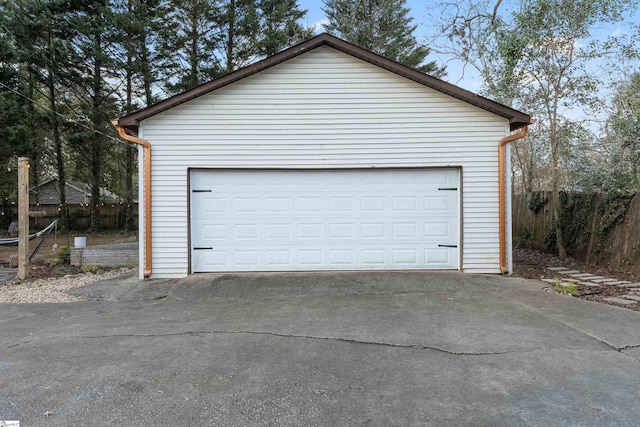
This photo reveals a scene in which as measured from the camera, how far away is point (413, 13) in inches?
733

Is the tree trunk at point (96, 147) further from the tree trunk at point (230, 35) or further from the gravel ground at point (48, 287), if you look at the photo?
the gravel ground at point (48, 287)

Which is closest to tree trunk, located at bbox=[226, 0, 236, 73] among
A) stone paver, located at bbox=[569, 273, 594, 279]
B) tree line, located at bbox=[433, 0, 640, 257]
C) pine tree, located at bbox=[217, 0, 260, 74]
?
pine tree, located at bbox=[217, 0, 260, 74]

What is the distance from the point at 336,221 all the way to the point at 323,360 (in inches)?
153

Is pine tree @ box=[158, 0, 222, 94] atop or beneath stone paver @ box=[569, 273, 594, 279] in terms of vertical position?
atop

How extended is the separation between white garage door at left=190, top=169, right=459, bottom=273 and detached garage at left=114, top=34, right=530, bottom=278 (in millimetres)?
18

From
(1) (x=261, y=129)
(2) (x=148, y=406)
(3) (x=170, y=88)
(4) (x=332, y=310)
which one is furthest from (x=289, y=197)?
(3) (x=170, y=88)

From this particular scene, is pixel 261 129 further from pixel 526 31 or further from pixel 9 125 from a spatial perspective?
pixel 9 125

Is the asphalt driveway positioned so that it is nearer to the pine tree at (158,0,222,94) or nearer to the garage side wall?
the garage side wall

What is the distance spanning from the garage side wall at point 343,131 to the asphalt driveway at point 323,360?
195 centimetres

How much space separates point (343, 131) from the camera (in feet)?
22.6

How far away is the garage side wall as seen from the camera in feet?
22.3

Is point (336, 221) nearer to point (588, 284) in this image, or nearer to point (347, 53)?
point (347, 53)

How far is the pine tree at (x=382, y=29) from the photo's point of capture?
593 inches

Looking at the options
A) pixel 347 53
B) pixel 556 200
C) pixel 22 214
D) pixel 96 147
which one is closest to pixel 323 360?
pixel 347 53
